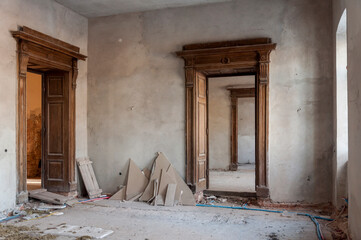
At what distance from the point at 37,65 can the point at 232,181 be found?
5.69 meters

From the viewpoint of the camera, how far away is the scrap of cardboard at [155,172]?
6531 mm

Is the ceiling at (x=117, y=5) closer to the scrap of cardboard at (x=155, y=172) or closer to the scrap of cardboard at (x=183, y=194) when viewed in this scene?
the scrap of cardboard at (x=155, y=172)

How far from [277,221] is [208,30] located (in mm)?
3844

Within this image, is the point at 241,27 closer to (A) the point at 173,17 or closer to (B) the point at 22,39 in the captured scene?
(A) the point at 173,17

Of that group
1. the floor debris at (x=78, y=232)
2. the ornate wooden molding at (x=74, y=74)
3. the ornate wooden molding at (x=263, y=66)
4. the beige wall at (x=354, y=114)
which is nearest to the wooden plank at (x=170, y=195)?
the floor debris at (x=78, y=232)

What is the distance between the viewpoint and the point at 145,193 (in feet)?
21.5

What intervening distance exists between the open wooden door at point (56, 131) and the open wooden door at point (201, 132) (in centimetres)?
275

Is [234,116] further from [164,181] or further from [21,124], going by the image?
[21,124]

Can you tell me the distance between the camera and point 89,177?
7.11m

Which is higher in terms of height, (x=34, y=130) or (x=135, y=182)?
(x=34, y=130)

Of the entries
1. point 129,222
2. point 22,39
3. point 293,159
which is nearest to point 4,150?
point 22,39

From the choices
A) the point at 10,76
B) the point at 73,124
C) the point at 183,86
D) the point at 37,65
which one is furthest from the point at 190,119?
the point at 10,76

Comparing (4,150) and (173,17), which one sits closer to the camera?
(4,150)

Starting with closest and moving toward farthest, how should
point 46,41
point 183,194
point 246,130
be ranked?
point 46,41
point 183,194
point 246,130
